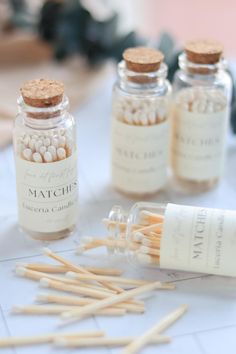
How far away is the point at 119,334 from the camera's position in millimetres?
700

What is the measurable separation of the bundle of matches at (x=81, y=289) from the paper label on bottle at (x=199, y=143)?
0.20 meters

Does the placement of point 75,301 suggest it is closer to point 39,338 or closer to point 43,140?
point 39,338

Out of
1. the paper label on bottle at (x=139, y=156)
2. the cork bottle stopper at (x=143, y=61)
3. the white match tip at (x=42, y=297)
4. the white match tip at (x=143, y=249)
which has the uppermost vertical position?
the cork bottle stopper at (x=143, y=61)

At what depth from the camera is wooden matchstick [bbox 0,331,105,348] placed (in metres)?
0.68

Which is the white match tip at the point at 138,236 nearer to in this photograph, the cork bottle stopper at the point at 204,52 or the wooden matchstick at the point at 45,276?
the wooden matchstick at the point at 45,276

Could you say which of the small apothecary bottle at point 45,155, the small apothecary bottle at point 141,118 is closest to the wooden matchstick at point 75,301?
the small apothecary bottle at point 45,155

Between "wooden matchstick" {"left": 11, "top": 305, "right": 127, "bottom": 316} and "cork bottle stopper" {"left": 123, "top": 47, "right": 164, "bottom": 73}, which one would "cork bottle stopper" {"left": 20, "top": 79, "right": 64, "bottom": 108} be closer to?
"cork bottle stopper" {"left": 123, "top": 47, "right": 164, "bottom": 73}

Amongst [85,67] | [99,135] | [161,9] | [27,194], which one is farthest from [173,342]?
[161,9]

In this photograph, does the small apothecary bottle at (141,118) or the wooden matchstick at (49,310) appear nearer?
the wooden matchstick at (49,310)

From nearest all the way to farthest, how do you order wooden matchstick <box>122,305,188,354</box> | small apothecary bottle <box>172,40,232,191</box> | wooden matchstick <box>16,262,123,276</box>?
wooden matchstick <box>122,305,188,354</box>, wooden matchstick <box>16,262,123,276</box>, small apothecary bottle <box>172,40,232,191</box>

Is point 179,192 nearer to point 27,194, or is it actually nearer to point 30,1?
point 27,194

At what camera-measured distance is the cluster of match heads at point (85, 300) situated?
27.1 inches

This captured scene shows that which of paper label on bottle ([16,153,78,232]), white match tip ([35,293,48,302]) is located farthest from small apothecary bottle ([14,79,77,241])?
white match tip ([35,293,48,302])

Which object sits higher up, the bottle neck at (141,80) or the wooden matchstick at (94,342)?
the bottle neck at (141,80)
